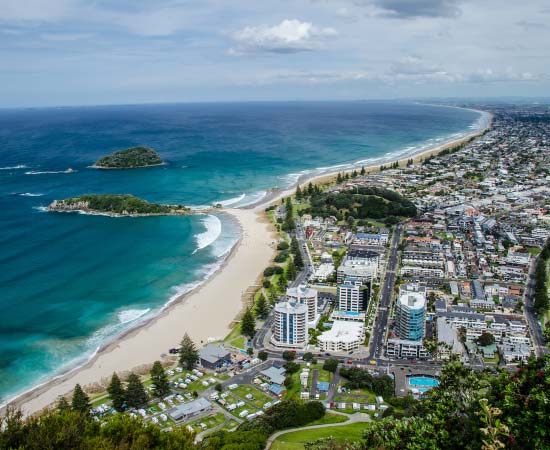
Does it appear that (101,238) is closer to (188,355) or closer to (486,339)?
(188,355)

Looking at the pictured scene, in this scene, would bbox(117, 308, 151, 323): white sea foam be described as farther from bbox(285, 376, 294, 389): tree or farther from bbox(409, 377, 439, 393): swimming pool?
bbox(409, 377, 439, 393): swimming pool

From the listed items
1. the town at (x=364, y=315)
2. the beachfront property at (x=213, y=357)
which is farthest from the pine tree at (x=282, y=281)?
the beachfront property at (x=213, y=357)

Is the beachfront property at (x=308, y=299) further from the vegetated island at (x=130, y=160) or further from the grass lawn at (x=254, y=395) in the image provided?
the vegetated island at (x=130, y=160)

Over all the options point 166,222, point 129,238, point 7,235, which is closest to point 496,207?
point 166,222

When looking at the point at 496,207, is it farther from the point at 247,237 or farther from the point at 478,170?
the point at 247,237

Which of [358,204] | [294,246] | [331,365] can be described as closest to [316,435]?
[331,365]

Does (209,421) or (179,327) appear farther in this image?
(179,327)
